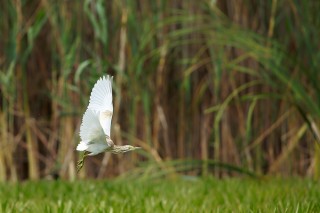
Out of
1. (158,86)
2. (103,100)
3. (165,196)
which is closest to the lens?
(103,100)

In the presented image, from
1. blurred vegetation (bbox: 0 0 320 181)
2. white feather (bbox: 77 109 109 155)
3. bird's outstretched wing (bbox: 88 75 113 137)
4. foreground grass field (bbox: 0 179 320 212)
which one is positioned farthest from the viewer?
blurred vegetation (bbox: 0 0 320 181)

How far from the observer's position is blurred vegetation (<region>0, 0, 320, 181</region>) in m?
4.23

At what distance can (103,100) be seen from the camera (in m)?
1.80

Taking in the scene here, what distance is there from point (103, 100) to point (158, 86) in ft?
8.59

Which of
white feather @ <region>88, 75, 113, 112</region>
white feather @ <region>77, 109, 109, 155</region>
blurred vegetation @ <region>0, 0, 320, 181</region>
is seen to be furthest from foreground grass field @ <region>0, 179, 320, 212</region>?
white feather @ <region>77, 109, 109, 155</region>

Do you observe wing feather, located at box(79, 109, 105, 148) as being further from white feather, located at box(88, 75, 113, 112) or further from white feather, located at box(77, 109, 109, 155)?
white feather, located at box(88, 75, 113, 112)

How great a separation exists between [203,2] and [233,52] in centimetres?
62

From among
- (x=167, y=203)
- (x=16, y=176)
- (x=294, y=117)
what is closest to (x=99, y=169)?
(x=16, y=176)

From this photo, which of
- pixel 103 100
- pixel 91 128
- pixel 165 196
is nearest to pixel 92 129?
pixel 91 128

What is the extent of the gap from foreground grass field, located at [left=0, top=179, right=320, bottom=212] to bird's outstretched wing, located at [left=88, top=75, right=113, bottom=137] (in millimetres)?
664

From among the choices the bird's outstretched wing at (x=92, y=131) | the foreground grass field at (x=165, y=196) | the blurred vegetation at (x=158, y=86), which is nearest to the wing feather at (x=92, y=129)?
the bird's outstretched wing at (x=92, y=131)

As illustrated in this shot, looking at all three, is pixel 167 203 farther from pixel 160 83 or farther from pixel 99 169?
pixel 99 169

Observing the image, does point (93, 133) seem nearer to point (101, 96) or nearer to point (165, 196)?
point (101, 96)

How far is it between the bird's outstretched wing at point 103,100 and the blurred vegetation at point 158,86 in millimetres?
2258
